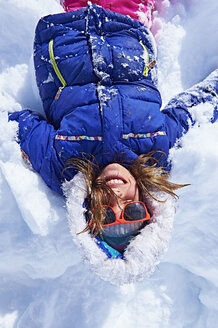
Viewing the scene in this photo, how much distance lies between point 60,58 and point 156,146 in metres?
0.56

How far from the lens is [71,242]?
1328 millimetres

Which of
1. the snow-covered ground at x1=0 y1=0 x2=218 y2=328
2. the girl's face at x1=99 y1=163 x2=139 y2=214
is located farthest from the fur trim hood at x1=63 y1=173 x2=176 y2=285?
the snow-covered ground at x1=0 y1=0 x2=218 y2=328

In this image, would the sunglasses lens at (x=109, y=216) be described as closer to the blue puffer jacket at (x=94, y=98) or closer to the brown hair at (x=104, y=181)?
the brown hair at (x=104, y=181)

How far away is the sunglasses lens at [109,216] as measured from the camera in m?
1.06

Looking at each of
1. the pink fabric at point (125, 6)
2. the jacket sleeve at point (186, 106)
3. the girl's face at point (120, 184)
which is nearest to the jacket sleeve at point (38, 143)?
the girl's face at point (120, 184)

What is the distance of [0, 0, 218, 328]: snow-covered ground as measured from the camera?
4.16 feet

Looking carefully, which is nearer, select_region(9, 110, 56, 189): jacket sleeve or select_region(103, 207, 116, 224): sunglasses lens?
select_region(103, 207, 116, 224): sunglasses lens

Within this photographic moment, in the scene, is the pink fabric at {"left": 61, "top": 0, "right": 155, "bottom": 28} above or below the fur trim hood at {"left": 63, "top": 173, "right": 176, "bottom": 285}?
above

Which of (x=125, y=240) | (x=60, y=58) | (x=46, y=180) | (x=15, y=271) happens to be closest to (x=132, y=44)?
(x=60, y=58)

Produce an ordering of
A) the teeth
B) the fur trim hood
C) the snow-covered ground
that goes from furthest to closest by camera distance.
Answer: the snow-covered ground
the teeth
the fur trim hood

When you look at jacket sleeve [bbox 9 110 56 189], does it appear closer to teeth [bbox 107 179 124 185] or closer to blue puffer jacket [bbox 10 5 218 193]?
blue puffer jacket [bbox 10 5 218 193]

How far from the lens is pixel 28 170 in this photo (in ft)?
4.13

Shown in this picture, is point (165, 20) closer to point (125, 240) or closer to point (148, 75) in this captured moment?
point (148, 75)

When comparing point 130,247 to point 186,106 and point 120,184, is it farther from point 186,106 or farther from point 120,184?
point 186,106
